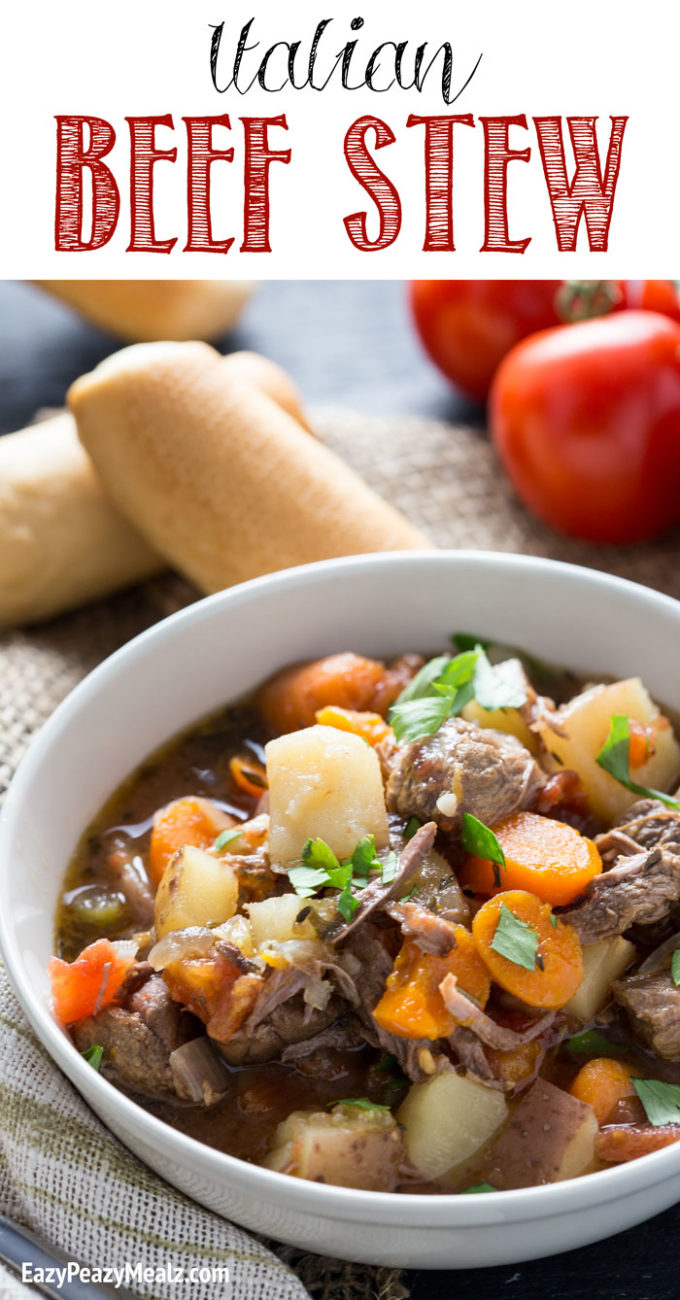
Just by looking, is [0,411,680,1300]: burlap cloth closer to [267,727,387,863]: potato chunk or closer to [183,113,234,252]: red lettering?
[267,727,387,863]: potato chunk

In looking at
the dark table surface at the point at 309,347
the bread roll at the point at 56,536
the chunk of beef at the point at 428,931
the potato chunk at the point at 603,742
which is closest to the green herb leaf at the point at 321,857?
the chunk of beef at the point at 428,931

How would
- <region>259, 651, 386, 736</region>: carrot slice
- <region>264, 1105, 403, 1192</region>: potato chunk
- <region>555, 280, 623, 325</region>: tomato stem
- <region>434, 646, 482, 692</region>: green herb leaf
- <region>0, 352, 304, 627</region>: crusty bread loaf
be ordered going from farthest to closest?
<region>555, 280, 623, 325</region>: tomato stem, <region>0, 352, 304, 627</region>: crusty bread loaf, <region>259, 651, 386, 736</region>: carrot slice, <region>434, 646, 482, 692</region>: green herb leaf, <region>264, 1105, 403, 1192</region>: potato chunk

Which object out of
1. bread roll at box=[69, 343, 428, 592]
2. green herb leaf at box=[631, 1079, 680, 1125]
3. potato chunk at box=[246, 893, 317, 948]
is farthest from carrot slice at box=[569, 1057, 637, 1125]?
bread roll at box=[69, 343, 428, 592]

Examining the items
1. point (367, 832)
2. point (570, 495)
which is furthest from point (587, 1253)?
point (570, 495)

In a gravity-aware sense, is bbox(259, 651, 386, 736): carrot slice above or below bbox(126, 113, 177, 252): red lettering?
below

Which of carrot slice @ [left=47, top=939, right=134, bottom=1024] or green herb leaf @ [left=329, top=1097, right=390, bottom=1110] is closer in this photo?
green herb leaf @ [left=329, top=1097, right=390, bottom=1110]

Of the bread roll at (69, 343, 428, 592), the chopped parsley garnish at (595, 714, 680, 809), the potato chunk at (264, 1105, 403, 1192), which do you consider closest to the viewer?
the potato chunk at (264, 1105, 403, 1192)

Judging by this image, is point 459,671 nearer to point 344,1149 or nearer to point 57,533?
point 344,1149

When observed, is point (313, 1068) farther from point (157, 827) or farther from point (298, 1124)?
point (157, 827)
